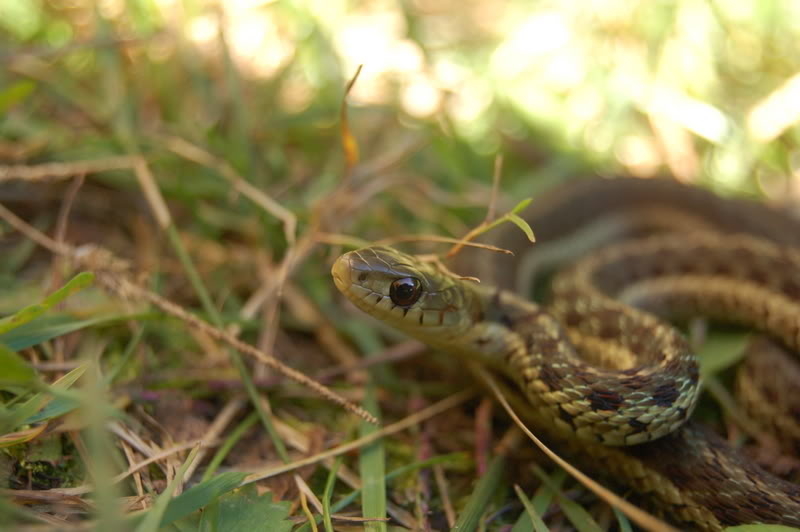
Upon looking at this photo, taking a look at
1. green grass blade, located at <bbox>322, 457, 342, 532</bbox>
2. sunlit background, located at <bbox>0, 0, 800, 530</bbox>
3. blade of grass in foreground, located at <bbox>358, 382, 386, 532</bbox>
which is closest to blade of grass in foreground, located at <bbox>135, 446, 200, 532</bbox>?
sunlit background, located at <bbox>0, 0, 800, 530</bbox>

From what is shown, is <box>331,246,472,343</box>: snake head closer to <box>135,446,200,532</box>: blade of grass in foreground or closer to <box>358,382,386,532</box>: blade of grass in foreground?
<box>358,382,386,532</box>: blade of grass in foreground

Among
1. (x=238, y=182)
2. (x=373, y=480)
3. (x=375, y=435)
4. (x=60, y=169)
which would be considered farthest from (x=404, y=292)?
(x=60, y=169)

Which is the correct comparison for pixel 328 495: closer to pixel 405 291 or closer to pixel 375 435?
pixel 375 435

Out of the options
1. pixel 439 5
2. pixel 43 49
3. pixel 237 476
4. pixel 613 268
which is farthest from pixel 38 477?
pixel 439 5

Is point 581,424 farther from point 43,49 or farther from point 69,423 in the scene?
point 43,49

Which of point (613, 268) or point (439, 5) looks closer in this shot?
point (613, 268)

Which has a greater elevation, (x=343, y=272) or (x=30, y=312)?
(x=343, y=272)
